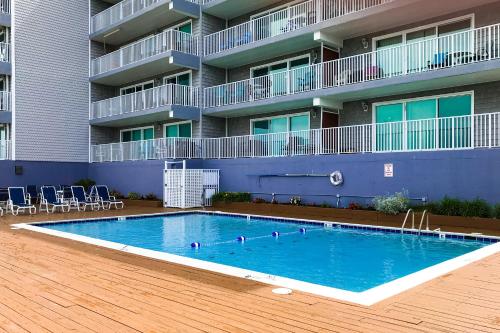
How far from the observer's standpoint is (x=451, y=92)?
1529 centimetres

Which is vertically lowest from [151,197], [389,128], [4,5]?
[151,197]

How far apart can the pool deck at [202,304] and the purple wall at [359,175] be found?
21.6 feet

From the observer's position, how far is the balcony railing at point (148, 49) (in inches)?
870

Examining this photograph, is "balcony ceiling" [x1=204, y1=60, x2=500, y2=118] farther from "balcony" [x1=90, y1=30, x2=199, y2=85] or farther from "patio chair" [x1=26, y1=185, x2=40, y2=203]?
"patio chair" [x1=26, y1=185, x2=40, y2=203]

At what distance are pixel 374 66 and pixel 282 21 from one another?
5.20 meters

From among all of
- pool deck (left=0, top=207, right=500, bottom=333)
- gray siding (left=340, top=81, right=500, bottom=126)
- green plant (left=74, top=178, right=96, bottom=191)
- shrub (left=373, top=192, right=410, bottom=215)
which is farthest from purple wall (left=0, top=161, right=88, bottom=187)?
shrub (left=373, top=192, right=410, bottom=215)

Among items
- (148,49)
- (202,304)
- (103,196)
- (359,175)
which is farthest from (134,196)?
(202,304)

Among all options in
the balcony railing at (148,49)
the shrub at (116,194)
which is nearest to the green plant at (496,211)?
the balcony railing at (148,49)

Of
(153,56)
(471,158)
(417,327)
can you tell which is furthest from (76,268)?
(153,56)

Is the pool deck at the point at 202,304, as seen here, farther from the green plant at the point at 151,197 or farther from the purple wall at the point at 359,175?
the green plant at the point at 151,197

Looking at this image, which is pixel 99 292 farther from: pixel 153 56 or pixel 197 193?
pixel 153 56

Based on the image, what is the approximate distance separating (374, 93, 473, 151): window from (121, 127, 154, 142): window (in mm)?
14052

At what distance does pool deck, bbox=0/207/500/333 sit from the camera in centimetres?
421

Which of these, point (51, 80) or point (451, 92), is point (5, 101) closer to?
point (51, 80)
